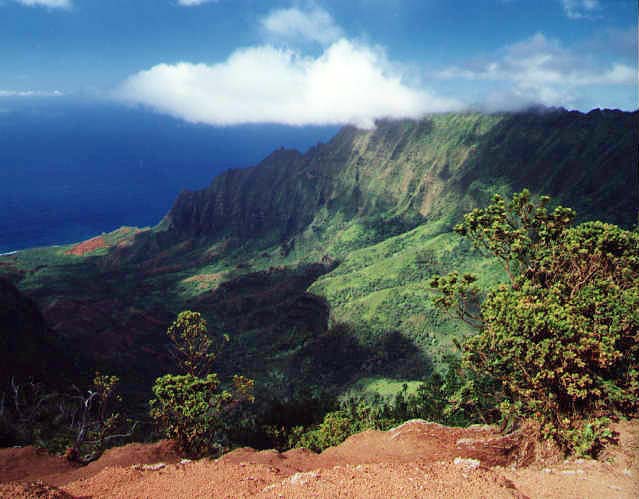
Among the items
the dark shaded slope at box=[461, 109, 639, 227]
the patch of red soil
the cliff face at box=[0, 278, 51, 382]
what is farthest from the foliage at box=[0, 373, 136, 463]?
the dark shaded slope at box=[461, 109, 639, 227]

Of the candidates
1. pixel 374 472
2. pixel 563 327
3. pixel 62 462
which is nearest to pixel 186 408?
pixel 62 462

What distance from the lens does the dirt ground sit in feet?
51.7

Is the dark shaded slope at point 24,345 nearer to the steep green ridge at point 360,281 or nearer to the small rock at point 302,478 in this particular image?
the steep green ridge at point 360,281

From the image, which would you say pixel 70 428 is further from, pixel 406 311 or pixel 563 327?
pixel 406 311

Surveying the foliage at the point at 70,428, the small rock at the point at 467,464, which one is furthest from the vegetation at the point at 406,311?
the small rock at the point at 467,464

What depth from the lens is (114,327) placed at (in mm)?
123938

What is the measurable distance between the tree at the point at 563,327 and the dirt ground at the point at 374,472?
4.98 ft

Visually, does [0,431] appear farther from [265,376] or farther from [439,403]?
[265,376]

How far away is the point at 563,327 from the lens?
60.6 ft

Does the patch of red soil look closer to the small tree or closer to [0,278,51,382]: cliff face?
the small tree

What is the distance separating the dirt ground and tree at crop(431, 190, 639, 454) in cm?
152

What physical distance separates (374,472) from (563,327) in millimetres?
10335

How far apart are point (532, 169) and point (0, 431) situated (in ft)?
538

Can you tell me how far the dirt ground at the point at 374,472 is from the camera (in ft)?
51.7
